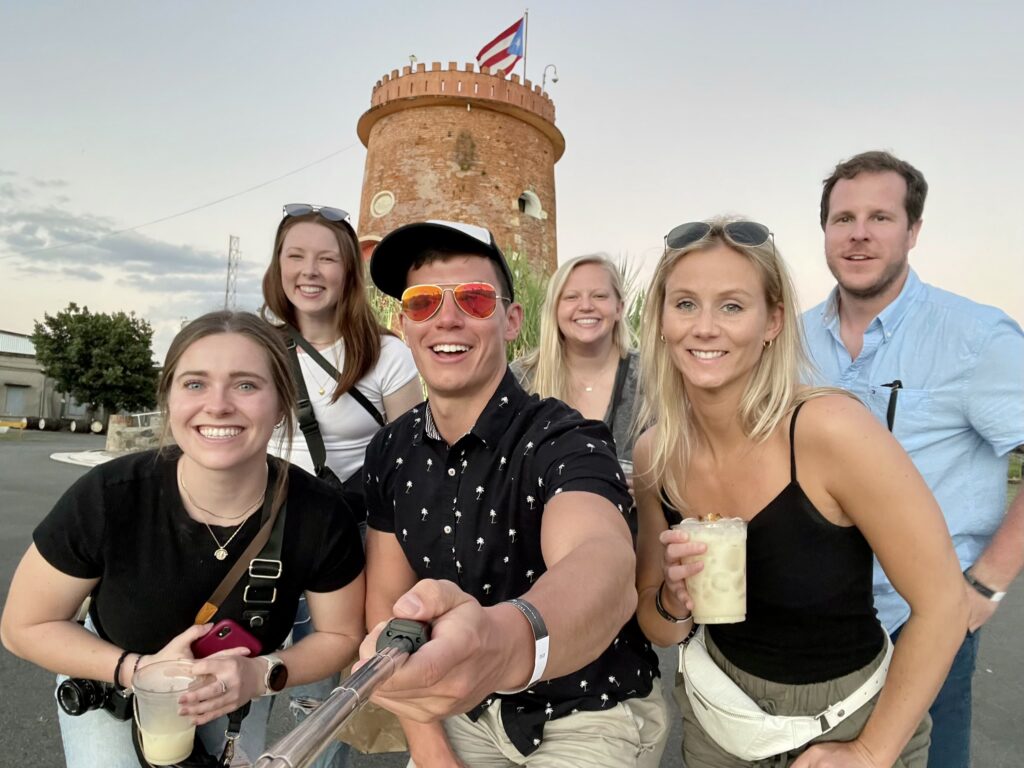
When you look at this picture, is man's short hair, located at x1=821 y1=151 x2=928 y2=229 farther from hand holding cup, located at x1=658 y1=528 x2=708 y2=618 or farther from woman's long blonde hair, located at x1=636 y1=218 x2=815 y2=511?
hand holding cup, located at x1=658 y1=528 x2=708 y2=618

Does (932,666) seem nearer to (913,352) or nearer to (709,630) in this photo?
(709,630)

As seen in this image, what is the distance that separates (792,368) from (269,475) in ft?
5.37

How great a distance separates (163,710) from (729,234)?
195 centimetres

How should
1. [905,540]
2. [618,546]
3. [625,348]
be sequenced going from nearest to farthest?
1. [618,546]
2. [905,540]
3. [625,348]

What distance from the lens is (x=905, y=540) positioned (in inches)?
70.9

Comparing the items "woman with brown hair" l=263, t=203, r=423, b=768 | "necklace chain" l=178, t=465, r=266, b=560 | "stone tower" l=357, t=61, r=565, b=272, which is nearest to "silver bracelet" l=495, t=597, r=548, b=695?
"necklace chain" l=178, t=465, r=266, b=560

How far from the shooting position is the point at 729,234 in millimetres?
2059

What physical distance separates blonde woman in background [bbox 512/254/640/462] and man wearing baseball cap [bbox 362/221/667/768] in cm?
161

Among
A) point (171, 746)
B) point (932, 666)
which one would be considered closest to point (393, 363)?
point (171, 746)

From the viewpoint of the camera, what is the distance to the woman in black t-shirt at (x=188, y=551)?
2.07 metres

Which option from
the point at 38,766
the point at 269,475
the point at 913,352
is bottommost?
the point at 38,766

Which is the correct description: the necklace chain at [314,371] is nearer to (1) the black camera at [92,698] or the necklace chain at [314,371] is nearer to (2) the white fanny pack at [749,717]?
(1) the black camera at [92,698]

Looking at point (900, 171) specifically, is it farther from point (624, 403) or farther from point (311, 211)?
point (311, 211)

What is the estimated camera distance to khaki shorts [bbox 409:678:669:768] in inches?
73.1
